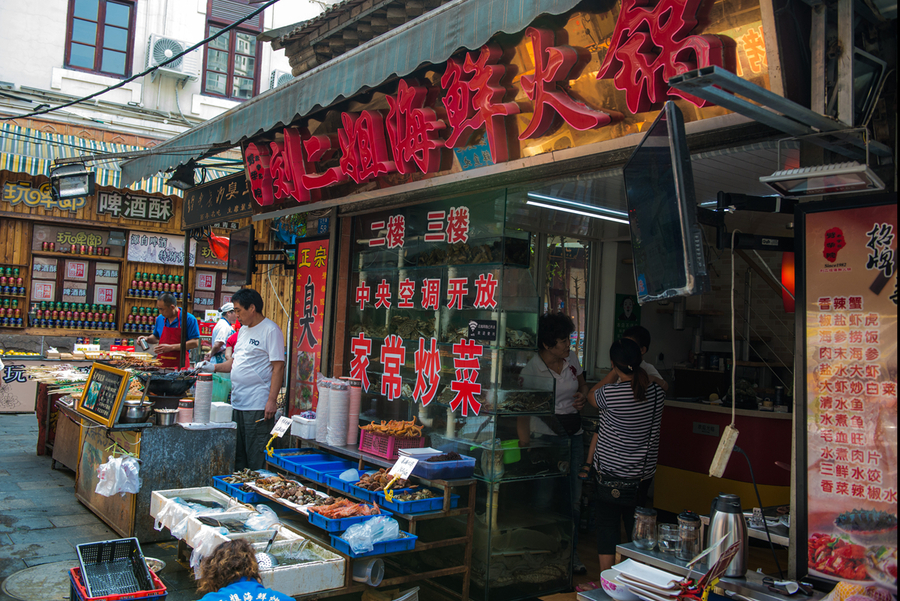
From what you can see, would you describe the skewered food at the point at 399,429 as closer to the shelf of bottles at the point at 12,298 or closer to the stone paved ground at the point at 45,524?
the stone paved ground at the point at 45,524

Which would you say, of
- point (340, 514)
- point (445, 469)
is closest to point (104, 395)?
point (340, 514)

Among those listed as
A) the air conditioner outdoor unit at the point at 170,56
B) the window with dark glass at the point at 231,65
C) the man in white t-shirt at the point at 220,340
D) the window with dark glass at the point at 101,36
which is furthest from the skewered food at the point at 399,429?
the window with dark glass at the point at 101,36

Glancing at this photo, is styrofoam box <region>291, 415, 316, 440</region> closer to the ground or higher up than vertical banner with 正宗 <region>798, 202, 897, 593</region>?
closer to the ground

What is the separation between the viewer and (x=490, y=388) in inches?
194

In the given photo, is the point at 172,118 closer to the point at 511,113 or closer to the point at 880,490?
the point at 511,113

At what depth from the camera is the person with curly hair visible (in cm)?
279

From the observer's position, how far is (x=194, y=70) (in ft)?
49.4

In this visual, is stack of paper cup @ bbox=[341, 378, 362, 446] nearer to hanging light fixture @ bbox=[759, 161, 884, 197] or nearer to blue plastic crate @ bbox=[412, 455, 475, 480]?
blue plastic crate @ bbox=[412, 455, 475, 480]

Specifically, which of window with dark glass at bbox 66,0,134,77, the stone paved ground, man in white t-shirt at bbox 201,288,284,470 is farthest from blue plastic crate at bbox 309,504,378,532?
window with dark glass at bbox 66,0,134,77

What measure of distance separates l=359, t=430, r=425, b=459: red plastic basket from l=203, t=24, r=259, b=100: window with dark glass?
12492 mm

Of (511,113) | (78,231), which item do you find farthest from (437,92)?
(78,231)

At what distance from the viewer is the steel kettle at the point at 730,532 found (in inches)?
119

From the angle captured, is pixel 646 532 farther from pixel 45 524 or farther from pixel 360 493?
pixel 45 524

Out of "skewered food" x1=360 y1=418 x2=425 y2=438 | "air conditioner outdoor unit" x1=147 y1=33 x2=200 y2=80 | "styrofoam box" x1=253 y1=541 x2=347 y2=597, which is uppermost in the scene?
"air conditioner outdoor unit" x1=147 y1=33 x2=200 y2=80
